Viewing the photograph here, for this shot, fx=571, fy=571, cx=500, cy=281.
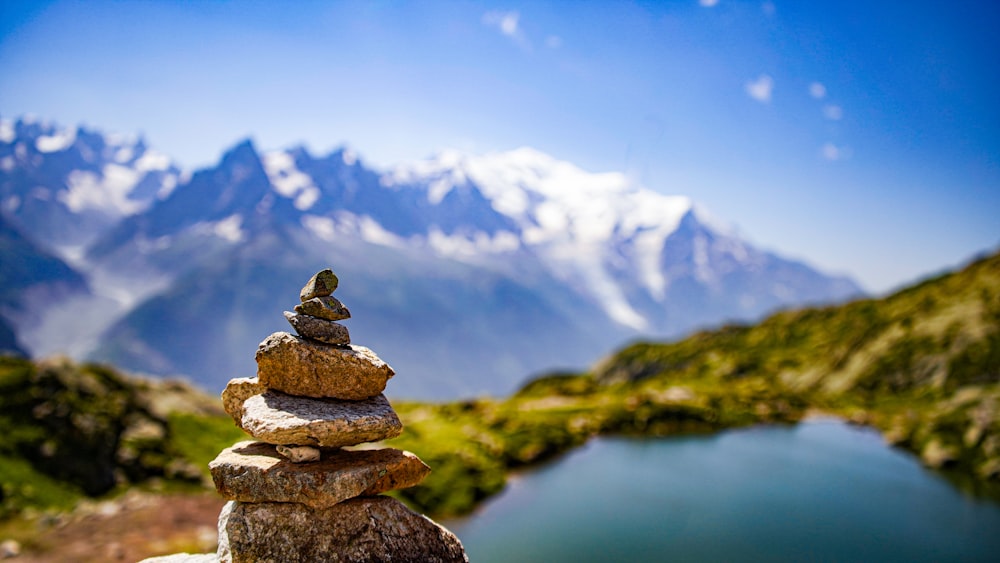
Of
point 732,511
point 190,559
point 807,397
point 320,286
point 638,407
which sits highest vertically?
point 807,397

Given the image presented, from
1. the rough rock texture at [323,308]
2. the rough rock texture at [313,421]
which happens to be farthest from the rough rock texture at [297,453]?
the rough rock texture at [323,308]

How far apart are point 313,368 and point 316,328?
1.63 m

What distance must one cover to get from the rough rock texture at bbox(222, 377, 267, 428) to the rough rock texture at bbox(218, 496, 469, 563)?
393 cm

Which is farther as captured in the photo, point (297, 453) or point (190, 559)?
point (190, 559)

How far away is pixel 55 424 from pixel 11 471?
6034 millimetres

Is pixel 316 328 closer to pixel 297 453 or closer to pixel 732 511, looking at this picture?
pixel 297 453

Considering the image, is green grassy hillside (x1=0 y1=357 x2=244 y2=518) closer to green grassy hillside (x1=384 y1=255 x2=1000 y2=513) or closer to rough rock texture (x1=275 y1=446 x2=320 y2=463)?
green grassy hillside (x1=384 y1=255 x2=1000 y2=513)

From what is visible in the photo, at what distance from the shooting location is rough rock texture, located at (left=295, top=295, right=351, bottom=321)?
23.7 m

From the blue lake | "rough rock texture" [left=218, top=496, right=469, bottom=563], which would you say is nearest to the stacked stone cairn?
"rough rock texture" [left=218, top=496, right=469, bottom=563]

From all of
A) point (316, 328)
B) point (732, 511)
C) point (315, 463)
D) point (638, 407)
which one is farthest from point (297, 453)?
point (638, 407)

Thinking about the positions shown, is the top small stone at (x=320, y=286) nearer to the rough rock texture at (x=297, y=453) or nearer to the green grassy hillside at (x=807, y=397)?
the rough rock texture at (x=297, y=453)

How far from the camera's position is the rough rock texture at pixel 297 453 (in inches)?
903

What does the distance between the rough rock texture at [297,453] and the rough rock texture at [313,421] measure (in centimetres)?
20

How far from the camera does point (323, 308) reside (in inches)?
933
